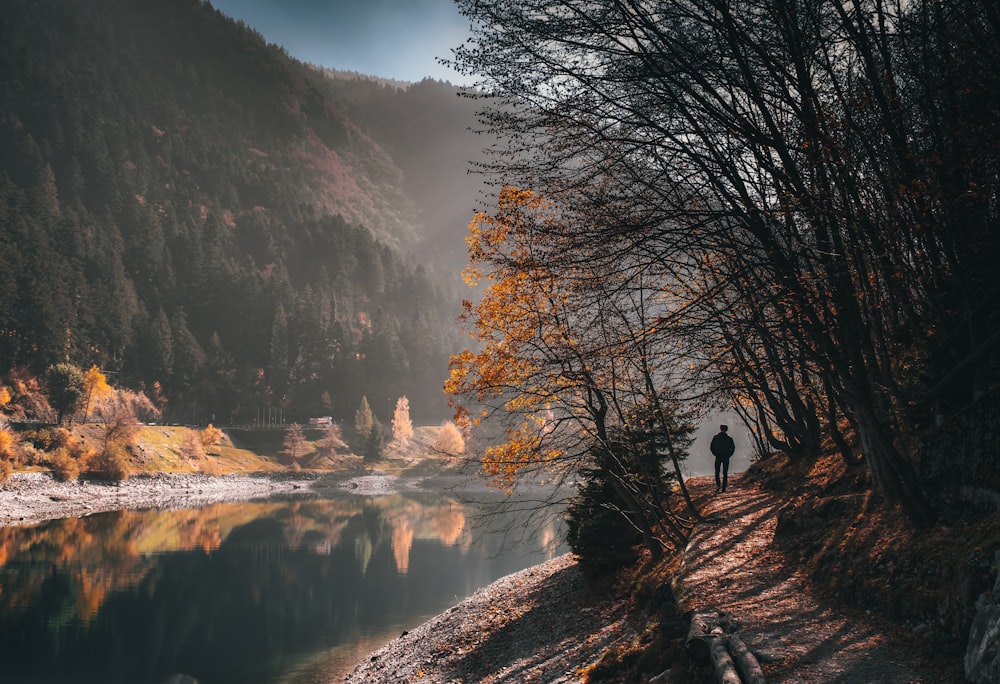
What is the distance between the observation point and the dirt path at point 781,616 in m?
6.47

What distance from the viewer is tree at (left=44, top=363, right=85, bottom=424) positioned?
8419 centimetres

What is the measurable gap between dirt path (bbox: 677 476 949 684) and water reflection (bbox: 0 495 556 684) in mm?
5356

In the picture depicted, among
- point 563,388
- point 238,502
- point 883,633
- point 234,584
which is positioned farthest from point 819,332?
point 238,502

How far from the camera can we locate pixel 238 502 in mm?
77188

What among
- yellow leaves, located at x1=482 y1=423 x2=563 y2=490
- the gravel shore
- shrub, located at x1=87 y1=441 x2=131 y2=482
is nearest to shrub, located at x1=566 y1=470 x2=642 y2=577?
the gravel shore

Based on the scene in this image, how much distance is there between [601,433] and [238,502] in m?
74.0

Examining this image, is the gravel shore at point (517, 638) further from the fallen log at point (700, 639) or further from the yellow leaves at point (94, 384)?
the yellow leaves at point (94, 384)

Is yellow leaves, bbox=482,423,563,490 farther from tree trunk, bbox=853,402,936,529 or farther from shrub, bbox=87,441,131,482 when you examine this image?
shrub, bbox=87,441,131,482

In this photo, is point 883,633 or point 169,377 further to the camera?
point 169,377

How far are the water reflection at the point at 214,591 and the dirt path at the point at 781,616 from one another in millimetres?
5356

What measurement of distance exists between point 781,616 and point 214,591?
112ft

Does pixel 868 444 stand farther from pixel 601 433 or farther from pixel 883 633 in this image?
pixel 601 433

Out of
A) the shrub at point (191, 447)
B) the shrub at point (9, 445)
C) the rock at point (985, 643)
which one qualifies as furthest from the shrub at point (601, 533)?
the shrub at point (191, 447)

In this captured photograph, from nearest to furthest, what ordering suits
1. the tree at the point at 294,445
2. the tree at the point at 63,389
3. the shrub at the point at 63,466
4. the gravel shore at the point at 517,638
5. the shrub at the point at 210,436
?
the gravel shore at the point at 517,638
the shrub at the point at 63,466
the tree at the point at 63,389
the shrub at the point at 210,436
the tree at the point at 294,445
